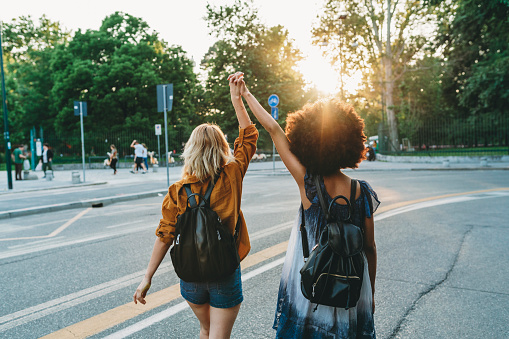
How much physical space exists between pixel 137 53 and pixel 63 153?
405 inches

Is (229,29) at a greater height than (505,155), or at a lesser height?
greater

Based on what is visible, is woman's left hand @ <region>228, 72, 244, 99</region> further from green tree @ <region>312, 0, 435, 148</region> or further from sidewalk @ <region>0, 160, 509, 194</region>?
green tree @ <region>312, 0, 435, 148</region>

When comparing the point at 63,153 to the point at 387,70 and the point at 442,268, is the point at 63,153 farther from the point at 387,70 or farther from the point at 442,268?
the point at 442,268

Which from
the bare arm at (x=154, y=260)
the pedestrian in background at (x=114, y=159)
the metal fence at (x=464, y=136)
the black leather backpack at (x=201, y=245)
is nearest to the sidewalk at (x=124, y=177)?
the pedestrian in background at (x=114, y=159)

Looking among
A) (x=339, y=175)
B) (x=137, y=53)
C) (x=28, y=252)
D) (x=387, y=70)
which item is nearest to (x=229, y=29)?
(x=137, y=53)

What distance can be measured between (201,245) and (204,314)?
0.51 m

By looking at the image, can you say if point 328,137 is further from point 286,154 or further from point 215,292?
point 215,292

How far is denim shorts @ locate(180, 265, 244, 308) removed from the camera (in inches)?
92.3

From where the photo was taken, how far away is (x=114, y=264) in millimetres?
5336

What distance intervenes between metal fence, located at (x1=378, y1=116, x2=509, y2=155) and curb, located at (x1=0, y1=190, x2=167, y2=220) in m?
19.1

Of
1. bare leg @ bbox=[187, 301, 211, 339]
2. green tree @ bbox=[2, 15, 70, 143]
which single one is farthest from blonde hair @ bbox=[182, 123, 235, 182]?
green tree @ bbox=[2, 15, 70, 143]

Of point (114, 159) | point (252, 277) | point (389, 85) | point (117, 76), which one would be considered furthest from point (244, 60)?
point (252, 277)

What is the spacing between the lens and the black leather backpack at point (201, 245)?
218cm

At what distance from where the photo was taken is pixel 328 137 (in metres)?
2.11
